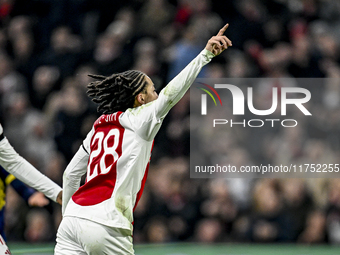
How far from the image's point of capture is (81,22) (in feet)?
31.4

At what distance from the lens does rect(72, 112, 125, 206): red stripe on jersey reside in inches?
121

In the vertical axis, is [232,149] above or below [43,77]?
below

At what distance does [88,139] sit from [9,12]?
746 cm

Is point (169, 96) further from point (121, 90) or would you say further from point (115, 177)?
point (115, 177)

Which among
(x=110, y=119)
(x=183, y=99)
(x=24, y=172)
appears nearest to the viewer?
(x=110, y=119)

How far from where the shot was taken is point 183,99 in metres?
8.21

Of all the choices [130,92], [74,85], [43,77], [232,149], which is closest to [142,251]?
[232,149]

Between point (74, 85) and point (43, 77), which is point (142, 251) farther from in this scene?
point (43, 77)

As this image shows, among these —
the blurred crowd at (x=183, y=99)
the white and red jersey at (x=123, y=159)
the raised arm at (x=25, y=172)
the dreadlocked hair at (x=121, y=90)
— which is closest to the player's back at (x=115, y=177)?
the white and red jersey at (x=123, y=159)

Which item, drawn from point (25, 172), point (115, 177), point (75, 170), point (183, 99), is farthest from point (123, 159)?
point (183, 99)

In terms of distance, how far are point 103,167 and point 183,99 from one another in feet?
17.0

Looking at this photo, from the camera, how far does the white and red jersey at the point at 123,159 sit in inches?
119

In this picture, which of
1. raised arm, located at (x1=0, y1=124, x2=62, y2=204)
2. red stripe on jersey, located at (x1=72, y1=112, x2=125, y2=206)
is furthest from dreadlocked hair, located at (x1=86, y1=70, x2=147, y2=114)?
raised arm, located at (x1=0, y1=124, x2=62, y2=204)

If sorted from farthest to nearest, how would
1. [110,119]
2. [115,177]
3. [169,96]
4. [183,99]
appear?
[183,99] → [110,119] → [115,177] → [169,96]
